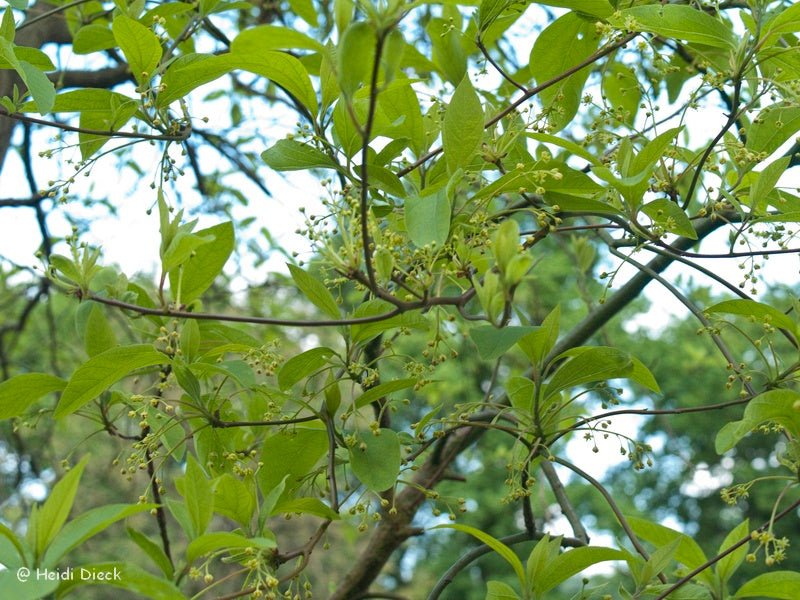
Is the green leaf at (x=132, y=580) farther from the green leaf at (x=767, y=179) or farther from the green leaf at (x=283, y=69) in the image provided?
the green leaf at (x=767, y=179)

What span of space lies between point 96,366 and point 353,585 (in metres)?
0.95

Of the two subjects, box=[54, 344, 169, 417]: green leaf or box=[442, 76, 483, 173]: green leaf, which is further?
box=[54, 344, 169, 417]: green leaf

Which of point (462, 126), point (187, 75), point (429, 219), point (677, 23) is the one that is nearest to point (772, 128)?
point (677, 23)

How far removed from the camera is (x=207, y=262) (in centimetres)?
129

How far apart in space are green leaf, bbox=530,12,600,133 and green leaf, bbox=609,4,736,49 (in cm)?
21

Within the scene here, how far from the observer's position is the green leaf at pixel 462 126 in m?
1.04

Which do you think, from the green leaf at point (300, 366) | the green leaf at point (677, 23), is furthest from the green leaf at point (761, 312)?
the green leaf at point (300, 366)

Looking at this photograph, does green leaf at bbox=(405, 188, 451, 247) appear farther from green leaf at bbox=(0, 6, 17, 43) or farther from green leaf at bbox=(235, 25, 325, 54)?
green leaf at bbox=(0, 6, 17, 43)

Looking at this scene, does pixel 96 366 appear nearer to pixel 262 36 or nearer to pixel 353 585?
pixel 262 36

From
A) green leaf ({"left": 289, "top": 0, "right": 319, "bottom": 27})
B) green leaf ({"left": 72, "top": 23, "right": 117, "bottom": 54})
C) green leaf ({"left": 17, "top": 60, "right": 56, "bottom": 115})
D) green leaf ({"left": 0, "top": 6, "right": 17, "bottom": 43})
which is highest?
green leaf ({"left": 289, "top": 0, "right": 319, "bottom": 27})

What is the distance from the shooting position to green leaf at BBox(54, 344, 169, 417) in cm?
116

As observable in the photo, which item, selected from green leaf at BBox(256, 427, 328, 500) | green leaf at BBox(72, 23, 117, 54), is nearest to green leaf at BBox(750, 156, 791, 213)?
green leaf at BBox(256, 427, 328, 500)

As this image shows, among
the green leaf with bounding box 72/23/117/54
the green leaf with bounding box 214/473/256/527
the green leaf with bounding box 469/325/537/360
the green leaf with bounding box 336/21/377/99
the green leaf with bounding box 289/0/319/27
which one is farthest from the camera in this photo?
the green leaf with bounding box 289/0/319/27

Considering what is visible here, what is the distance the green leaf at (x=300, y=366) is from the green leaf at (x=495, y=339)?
299 mm
